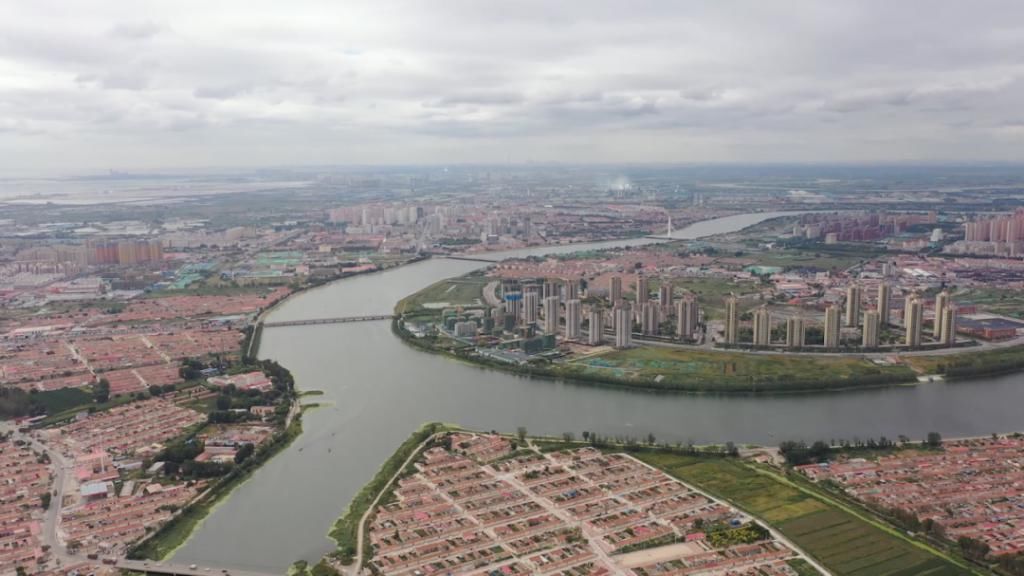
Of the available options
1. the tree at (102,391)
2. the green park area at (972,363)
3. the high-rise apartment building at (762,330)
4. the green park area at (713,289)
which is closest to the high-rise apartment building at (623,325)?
the high-rise apartment building at (762,330)

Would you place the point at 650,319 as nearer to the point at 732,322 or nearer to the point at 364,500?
the point at 732,322

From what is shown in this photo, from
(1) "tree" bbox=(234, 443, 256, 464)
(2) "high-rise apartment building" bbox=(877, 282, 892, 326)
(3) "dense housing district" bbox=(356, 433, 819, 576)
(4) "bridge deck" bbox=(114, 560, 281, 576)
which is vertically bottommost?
(4) "bridge deck" bbox=(114, 560, 281, 576)

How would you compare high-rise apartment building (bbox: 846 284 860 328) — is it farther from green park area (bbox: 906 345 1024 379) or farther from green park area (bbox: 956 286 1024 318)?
green park area (bbox: 956 286 1024 318)

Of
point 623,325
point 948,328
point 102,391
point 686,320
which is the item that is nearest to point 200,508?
point 102,391

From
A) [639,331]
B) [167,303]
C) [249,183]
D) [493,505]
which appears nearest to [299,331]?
[167,303]

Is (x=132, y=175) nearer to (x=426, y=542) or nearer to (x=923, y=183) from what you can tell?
(x=923, y=183)

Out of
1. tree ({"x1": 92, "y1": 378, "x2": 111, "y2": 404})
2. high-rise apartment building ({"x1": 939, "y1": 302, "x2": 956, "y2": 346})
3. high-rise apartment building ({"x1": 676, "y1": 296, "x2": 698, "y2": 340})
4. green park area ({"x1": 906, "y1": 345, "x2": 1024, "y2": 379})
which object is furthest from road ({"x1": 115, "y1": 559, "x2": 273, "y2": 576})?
high-rise apartment building ({"x1": 939, "y1": 302, "x2": 956, "y2": 346})
